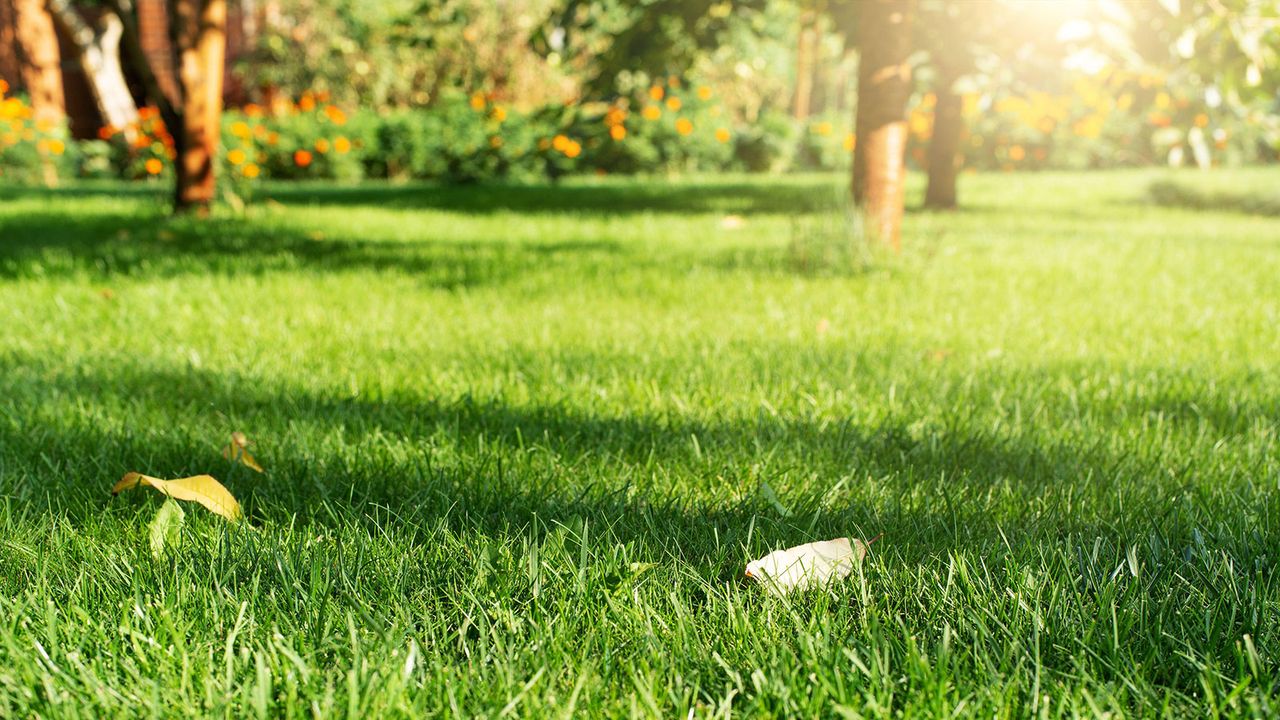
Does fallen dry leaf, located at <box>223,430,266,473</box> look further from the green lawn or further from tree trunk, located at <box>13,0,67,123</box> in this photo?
tree trunk, located at <box>13,0,67,123</box>

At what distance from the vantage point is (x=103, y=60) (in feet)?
54.6

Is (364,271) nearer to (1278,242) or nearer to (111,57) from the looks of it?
(1278,242)

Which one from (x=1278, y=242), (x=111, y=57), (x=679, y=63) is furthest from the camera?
(x=111, y=57)

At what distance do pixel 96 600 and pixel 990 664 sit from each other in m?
1.22

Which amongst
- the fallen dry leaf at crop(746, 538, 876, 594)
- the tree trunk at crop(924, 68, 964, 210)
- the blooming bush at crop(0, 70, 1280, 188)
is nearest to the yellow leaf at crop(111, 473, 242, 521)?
the fallen dry leaf at crop(746, 538, 876, 594)

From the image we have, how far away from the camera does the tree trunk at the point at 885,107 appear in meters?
5.09

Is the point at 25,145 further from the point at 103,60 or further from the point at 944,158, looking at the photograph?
the point at 944,158

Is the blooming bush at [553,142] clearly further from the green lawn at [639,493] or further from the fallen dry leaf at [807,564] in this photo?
the fallen dry leaf at [807,564]

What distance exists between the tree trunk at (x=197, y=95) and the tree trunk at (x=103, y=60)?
10494mm

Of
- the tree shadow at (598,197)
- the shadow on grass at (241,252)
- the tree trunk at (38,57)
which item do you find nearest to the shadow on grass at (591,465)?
the shadow on grass at (241,252)

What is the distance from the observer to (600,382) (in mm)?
2840

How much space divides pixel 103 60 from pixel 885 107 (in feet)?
51.2

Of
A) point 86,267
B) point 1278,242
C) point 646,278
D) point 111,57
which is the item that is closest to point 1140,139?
point 1278,242

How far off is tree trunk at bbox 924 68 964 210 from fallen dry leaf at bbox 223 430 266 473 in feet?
23.3
